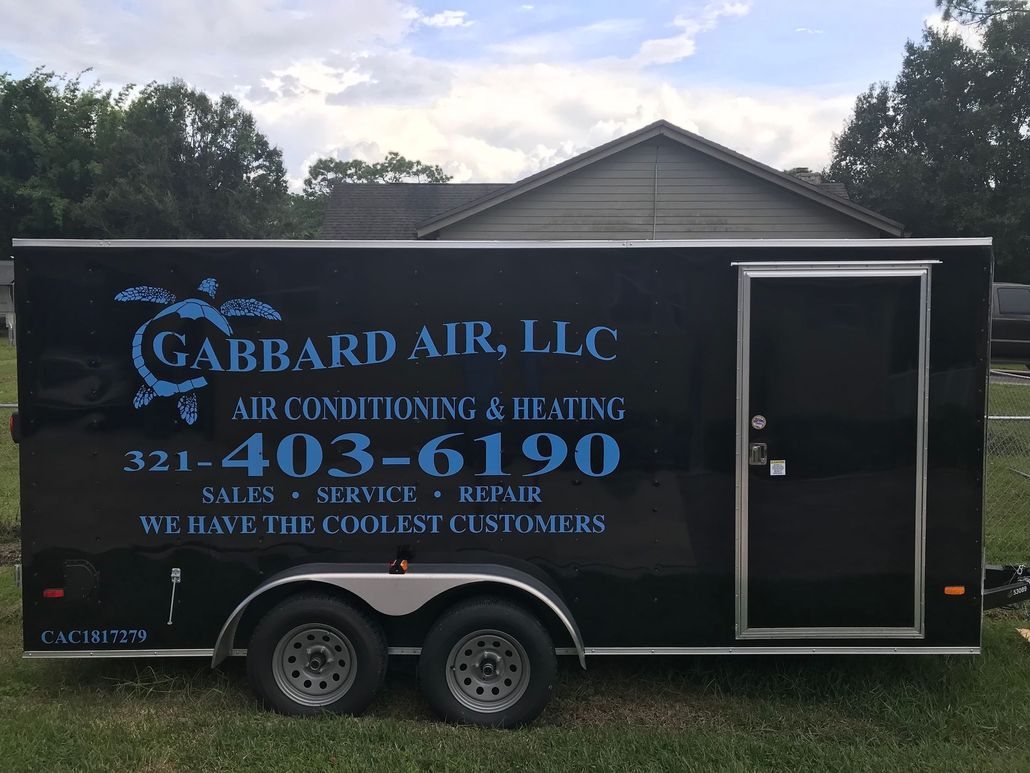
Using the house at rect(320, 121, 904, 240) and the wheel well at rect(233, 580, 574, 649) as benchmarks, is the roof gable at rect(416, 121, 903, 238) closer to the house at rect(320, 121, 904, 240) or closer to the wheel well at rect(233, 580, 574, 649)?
the house at rect(320, 121, 904, 240)

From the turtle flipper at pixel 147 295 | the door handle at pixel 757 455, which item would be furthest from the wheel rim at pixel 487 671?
the turtle flipper at pixel 147 295

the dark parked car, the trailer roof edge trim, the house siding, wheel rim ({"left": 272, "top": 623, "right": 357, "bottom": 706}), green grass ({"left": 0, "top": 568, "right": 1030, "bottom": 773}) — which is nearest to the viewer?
green grass ({"left": 0, "top": 568, "right": 1030, "bottom": 773})

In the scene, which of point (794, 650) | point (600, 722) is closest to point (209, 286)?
point (600, 722)

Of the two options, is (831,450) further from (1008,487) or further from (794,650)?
(1008,487)

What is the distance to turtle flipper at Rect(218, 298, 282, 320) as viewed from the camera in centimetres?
395

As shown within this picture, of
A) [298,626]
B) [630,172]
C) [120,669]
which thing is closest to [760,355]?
[298,626]

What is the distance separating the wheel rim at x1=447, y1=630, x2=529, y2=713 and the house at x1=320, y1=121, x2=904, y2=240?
10090 millimetres

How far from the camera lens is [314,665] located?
4027mm

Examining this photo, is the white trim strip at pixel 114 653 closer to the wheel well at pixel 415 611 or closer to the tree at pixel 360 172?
the wheel well at pixel 415 611

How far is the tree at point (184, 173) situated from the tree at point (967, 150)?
1029 inches

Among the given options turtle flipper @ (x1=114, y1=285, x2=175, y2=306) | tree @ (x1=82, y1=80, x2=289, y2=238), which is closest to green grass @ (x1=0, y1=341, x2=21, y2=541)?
turtle flipper @ (x1=114, y1=285, x2=175, y2=306)

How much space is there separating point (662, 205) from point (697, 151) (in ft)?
3.32

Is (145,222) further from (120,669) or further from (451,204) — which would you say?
(120,669)

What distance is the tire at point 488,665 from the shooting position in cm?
388
